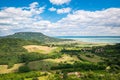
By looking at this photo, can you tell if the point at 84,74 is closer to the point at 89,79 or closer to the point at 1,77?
the point at 89,79

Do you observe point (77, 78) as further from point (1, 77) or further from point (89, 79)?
point (1, 77)

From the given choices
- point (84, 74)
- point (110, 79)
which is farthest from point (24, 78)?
point (110, 79)

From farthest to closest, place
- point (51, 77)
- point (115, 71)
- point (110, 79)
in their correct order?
point (115, 71)
point (51, 77)
point (110, 79)

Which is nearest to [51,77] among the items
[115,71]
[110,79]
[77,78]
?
[77,78]

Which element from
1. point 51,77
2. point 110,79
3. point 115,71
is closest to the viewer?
point 110,79

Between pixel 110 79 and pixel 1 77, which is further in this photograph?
pixel 1 77

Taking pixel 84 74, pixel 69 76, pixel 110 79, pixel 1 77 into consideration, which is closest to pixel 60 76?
pixel 69 76

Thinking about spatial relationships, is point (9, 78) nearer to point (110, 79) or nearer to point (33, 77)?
point (33, 77)

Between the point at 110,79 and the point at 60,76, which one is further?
the point at 60,76
